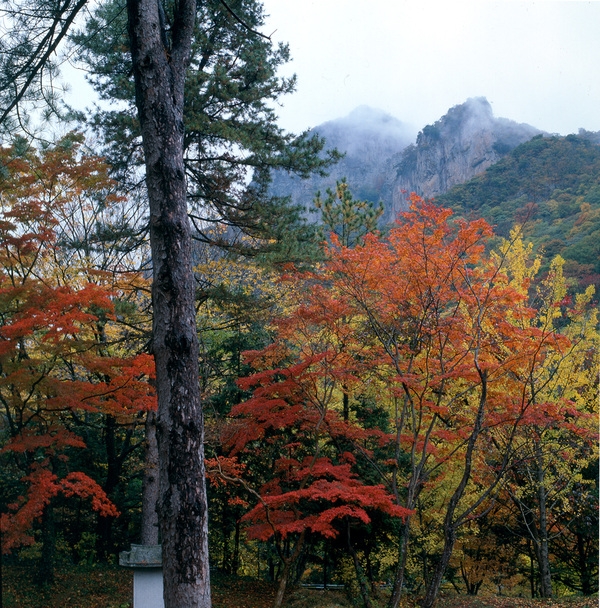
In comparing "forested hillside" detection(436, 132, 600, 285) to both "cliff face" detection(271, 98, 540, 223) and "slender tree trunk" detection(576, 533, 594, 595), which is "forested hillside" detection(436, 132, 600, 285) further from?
"cliff face" detection(271, 98, 540, 223)

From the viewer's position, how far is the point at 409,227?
22.1ft

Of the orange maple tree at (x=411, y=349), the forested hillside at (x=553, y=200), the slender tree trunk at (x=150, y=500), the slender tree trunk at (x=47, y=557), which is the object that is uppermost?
the forested hillside at (x=553, y=200)

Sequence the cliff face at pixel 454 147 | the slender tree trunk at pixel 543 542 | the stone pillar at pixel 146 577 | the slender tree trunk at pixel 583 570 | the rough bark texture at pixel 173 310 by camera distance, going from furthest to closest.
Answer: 1. the cliff face at pixel 454 147
2. the slender tree trunk at pixel 583 570
3. the slender tree trunk at pixel 543 542
4. the stone pillar at pixel 146 577
5. the rough bark texture at pixel 173 310

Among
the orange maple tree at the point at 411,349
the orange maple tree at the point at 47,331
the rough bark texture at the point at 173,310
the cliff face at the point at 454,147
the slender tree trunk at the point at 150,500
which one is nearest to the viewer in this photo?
the rough bark texture at the point at 173,310

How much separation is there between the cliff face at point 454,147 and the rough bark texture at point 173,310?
150 ft

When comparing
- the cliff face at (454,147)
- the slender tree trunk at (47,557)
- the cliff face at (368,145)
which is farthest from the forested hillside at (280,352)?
the cliff face at (368,145)

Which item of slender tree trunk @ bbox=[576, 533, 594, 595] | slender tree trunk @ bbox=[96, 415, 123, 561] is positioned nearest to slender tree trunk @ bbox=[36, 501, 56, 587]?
slender tree trunk @ bbox=[96, 415, 123, 561]

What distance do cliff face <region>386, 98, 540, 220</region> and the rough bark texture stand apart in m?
45.8

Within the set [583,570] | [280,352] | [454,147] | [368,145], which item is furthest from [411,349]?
[368,145]

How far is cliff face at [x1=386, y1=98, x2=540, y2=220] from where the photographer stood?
159 ft

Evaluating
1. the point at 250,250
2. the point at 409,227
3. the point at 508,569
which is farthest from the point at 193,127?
the point at 508,569

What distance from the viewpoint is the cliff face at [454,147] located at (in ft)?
159

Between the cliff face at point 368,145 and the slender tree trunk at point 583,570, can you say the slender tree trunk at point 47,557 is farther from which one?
the cliff face at point 368,145

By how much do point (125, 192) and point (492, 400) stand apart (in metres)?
6.29
